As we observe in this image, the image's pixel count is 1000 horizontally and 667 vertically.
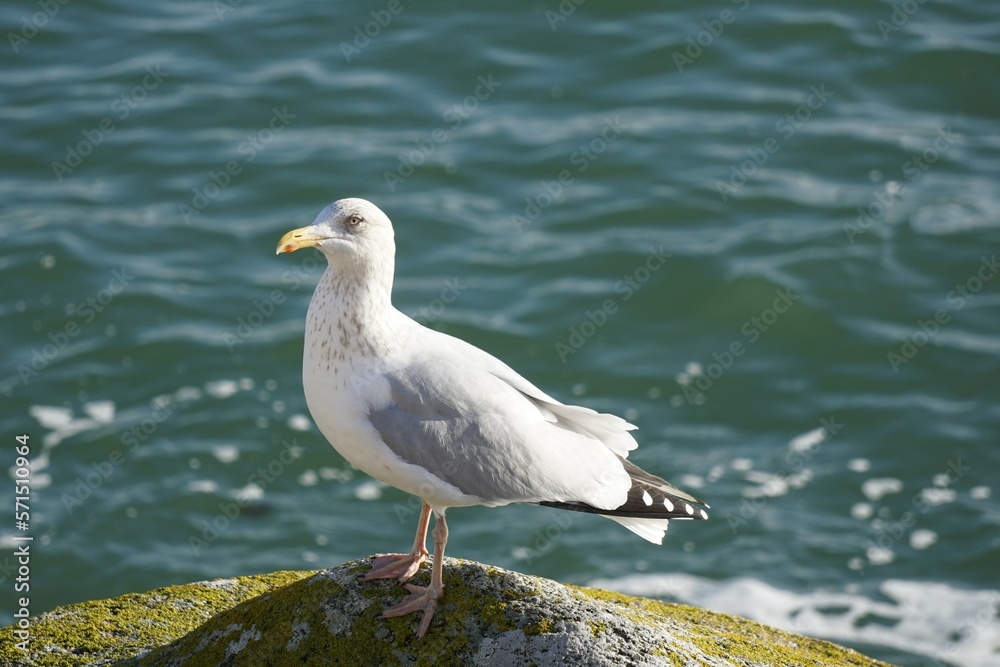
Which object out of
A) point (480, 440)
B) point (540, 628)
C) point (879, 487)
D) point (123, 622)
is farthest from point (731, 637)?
point (879, 487)

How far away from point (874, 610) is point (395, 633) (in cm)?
661

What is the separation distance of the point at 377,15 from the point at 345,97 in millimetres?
1696

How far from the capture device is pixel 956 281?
12.7m

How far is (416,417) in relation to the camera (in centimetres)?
476

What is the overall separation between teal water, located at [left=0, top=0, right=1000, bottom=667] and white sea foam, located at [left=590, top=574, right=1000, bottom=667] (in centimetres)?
3

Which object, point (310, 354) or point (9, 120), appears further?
point (9, 120)

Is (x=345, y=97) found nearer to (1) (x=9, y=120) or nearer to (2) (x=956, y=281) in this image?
(1) (x=9, y=120)

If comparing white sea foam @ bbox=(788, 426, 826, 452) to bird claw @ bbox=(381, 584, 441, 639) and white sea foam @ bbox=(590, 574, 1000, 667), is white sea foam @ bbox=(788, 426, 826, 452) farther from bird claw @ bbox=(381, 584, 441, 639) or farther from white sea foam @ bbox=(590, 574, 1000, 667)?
bird claw @ bbox=(381, 584, 441, 639)

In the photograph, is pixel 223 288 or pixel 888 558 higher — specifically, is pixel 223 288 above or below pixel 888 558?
above

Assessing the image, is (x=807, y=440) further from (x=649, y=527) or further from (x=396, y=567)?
(x=396, y=567)

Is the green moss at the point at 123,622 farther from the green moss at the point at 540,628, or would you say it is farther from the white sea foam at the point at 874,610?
the white sea foam at the point at 874,610

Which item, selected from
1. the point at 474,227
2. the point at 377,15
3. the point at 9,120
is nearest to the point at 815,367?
the point at 474,227

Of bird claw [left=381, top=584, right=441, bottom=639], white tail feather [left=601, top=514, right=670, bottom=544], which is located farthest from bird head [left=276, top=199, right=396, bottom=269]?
white tail feather [left=601, top=514, right=670, bottom=544]

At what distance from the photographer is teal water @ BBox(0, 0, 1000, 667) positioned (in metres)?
10.4
